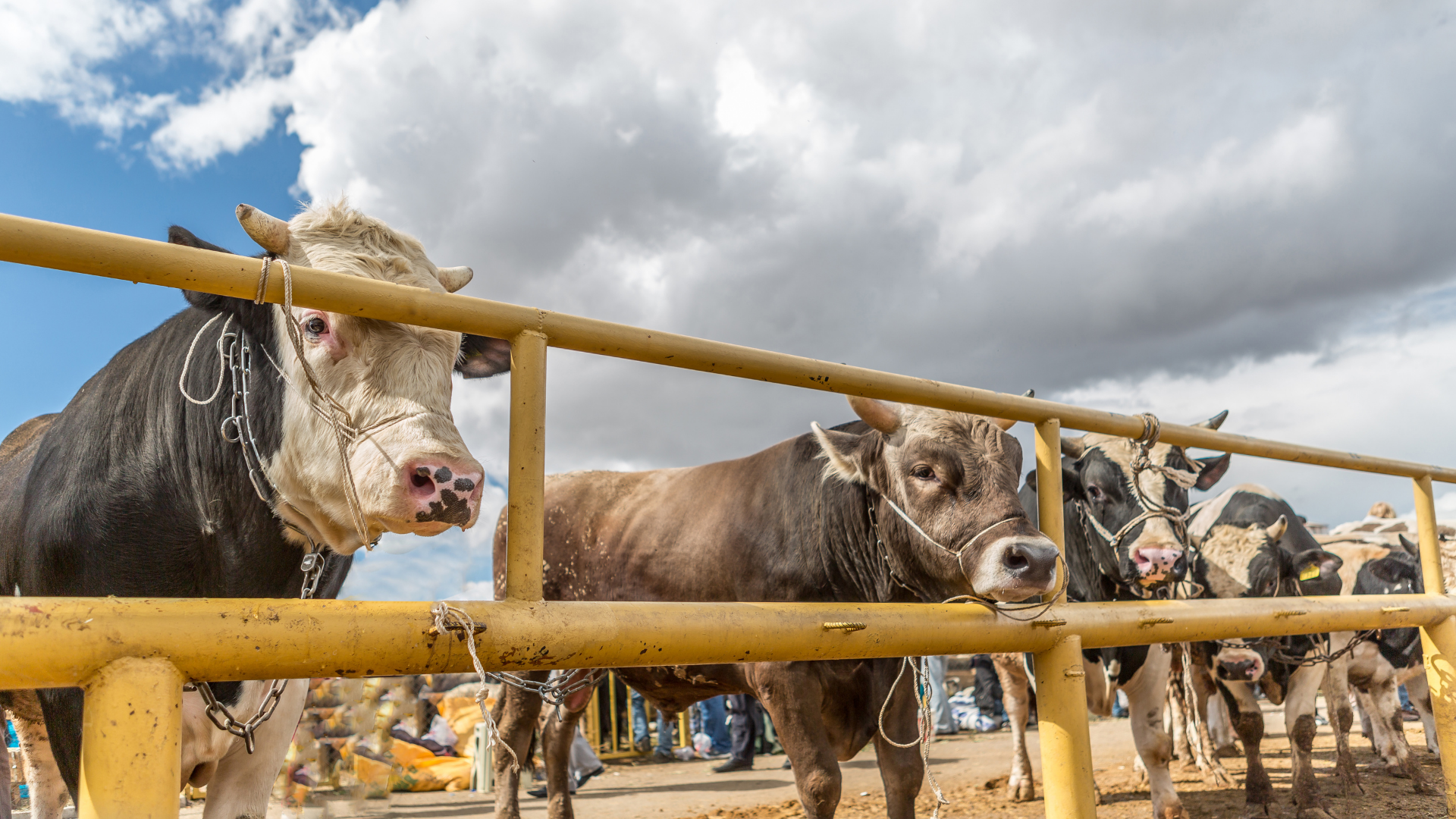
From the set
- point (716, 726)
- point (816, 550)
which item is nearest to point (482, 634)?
point (816, 550)

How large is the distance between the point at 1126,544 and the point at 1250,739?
76.2 inches

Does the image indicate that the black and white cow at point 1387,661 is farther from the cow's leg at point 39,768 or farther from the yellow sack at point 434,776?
the cow's leg at point 39,768

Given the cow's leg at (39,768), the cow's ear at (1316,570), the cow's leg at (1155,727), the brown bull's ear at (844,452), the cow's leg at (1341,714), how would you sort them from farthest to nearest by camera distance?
1. the cow's leg at (1341,714)
2. the cow's ear at (1316,570)
3. the cow's leg at (1155,727)
4. the cow's leg at (39,768)
5. the brown bull's ear at (844,452)

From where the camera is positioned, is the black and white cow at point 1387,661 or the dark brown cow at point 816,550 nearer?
the dark brown cow at point 816,550

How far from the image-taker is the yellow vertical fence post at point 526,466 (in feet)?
4.68

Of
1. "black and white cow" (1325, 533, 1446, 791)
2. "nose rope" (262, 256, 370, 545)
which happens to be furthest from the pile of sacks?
"black and white cow" (1325, 533, 1446, 791)

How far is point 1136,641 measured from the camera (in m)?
2.23

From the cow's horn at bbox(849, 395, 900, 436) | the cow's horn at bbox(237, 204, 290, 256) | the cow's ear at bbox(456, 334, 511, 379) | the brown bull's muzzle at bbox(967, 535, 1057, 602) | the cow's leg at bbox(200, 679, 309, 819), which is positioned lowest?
the cow's leg at bbox(200, 679, 309, 819)

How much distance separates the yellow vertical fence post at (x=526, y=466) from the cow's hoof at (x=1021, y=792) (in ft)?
20.1

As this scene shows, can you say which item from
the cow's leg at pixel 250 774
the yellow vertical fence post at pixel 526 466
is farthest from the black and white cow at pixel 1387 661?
the yellow vertical fence post at pixel 526 466

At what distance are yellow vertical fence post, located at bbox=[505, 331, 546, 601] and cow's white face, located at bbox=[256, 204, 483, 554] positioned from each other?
0.29 meters

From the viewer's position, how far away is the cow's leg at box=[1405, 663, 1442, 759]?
8320mm

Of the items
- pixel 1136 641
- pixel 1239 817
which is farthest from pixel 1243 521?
pixel 1136 641

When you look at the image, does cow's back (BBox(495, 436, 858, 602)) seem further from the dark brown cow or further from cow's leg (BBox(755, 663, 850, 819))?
cow's leg (BBox(755, 663, 850, 819))
